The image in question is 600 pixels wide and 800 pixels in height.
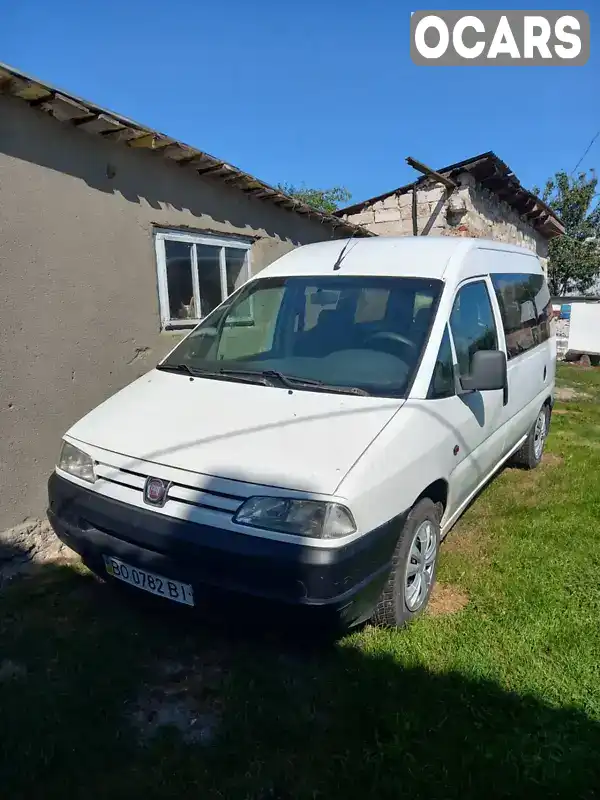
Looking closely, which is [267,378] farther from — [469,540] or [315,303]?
[469,540]

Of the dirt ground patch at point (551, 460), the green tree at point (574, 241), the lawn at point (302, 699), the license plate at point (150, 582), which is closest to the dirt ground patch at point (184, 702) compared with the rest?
the lawn at point (302, 699)

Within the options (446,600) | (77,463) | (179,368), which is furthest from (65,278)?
(446,600)

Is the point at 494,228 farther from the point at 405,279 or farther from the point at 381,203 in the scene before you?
the point at 405,279

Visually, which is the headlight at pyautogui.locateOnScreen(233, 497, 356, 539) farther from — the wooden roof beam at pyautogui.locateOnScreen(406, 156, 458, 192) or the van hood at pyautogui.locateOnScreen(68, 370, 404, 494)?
the wooden roof beam at pyautogui.locateOnScreen(406, 156, 458, 192)

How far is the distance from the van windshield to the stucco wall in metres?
1.05

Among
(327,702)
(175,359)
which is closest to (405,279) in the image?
(175,359)

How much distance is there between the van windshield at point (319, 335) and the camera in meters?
3.13

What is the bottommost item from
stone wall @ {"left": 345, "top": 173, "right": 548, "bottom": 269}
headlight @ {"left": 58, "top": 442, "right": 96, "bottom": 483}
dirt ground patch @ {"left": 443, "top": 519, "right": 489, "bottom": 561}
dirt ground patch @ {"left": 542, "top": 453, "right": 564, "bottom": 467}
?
dirt ground patch @ {"left": 542, "top": 453, "right": 564, "bottom": 467}

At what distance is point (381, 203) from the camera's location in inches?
417

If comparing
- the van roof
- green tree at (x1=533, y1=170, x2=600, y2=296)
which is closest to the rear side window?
the van roof

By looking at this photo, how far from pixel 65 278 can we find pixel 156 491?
2.36 metres

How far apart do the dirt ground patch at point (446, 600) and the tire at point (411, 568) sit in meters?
0.08

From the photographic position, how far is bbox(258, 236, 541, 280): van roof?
3621 millimetres

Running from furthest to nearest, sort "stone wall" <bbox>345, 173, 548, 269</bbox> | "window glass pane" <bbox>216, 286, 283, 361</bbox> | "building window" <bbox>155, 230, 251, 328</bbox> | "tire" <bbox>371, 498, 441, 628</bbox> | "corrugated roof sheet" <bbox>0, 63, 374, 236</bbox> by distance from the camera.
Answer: "stone wall" <bbox>345, 173, 548, 269</bbox> < "building window" <bbox>155, 230, 251, 328</bbox> < "window glass pane" <bbox>216, 286, 283, 361</bbox> < "corrugated roof sheet" <bbox>0, 63, 374, 236</bbox> < "tire" <bbox>371, 498, 441, 628</bbox>
